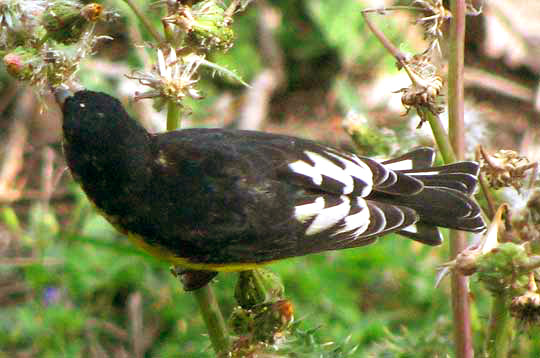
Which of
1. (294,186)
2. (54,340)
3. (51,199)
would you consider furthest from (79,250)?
(294,186)

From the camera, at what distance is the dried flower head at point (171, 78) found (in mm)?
2012

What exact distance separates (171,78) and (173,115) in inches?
3.9

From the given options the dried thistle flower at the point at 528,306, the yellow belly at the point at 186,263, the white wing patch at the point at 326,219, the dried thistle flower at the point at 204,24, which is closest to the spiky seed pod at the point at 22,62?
the dried thistle flower at the point at 204,24

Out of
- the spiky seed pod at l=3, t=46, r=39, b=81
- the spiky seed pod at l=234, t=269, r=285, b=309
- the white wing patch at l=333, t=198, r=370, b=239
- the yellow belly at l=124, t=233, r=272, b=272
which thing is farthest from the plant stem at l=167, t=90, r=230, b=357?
the white wing patch at l=333, t=198, r=370, b=239

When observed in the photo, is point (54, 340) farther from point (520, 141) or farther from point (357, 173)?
point (520, 141)

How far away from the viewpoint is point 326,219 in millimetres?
2354

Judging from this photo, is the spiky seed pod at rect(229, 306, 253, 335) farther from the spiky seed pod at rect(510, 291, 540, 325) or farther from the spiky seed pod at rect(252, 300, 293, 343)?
the spiky seed pod at rect(510, 291, 540, 325)

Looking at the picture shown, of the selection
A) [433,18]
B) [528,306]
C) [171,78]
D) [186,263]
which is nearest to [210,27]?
[171,78]

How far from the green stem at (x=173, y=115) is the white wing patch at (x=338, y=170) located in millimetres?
423

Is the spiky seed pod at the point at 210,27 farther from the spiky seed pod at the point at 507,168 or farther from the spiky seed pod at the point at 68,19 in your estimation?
the spiky seed pod at the point at 507,168

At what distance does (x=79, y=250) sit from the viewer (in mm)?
3797

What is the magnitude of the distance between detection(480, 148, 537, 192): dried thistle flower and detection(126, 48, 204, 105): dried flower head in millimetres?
671

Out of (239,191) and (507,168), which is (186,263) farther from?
(507,168)

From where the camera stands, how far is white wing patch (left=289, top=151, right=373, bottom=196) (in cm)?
241
